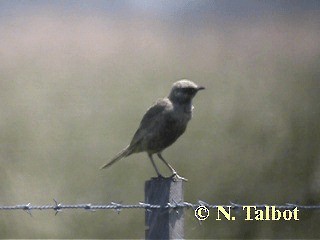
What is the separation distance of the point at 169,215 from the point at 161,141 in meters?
1.68

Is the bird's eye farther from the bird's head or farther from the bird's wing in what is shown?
the bird's wing

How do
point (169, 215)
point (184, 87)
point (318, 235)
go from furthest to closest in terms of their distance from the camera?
1. point (318, 235)
2. point (184, 87)
3. point (169, 215)

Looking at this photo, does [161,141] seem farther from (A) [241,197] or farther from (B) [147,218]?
(A) [241,197]

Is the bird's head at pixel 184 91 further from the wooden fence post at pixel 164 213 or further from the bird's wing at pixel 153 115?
the wooden fence post at pixel 164 213

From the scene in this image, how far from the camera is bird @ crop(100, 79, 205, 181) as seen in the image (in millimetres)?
5680

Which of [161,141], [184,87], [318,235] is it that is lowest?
[318,235]

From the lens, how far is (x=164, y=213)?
14.0 feet

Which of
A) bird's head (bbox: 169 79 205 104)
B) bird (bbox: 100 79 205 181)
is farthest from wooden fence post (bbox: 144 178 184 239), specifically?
bird's head (bbox: 169 79 205 104)

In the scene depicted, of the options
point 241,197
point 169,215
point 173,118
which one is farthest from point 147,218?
point 241,197

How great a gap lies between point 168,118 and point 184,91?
0.78 feet

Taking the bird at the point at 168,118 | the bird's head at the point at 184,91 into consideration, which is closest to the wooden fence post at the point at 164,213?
the bird at the point at 168,118

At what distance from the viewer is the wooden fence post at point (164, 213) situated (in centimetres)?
425

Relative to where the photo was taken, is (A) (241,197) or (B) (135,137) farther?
(A) (241,197)

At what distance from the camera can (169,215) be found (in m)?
4.25
